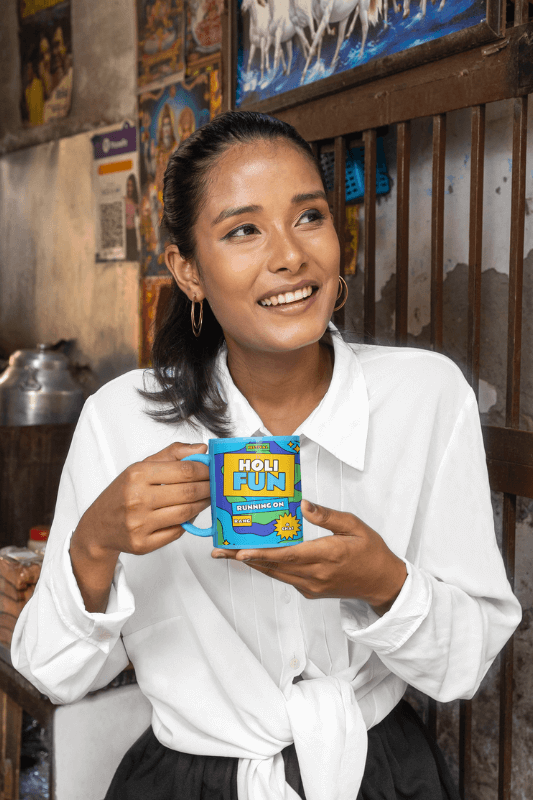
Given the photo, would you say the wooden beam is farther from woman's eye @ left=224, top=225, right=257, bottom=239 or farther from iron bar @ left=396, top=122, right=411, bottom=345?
woman's eye @ left=224, top=225, right=257, bottom=239

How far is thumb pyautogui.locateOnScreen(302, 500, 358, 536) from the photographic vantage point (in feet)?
2.82

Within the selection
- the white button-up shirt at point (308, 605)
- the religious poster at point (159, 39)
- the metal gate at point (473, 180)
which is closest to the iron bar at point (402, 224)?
the metal gate at point (473, 180)

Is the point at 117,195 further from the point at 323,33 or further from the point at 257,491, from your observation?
the point at 257,491

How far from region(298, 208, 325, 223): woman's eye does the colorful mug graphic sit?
466 mm

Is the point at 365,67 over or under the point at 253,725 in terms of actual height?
over

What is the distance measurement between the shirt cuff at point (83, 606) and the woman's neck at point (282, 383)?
15.6 inches

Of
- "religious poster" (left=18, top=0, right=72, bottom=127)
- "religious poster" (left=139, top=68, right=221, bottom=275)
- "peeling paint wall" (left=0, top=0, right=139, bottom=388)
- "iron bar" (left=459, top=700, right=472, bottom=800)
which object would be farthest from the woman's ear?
"religious poster" (left=18, top=0, right=72, bottom=127)

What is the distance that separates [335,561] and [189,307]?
70 centimetres

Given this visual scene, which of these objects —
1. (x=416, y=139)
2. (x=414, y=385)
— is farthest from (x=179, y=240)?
(x=416, y=139)

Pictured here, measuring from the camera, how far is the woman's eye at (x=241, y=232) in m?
1.15

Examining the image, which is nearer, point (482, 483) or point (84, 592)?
point (84, 592)

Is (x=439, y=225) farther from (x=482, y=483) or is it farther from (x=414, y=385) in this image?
(x=482, y=483)

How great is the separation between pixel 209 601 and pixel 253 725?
0.20 metres

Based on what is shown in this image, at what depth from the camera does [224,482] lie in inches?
33.6
